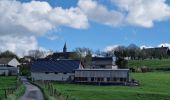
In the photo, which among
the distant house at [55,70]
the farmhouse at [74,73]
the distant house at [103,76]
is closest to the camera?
the distant house at [103,76]

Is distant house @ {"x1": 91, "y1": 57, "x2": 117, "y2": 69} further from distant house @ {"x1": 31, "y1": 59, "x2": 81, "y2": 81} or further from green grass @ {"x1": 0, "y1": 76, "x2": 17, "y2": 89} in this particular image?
green grass @ {"x1": 0, "y1": 76, "x2": 17, "y2": 89}

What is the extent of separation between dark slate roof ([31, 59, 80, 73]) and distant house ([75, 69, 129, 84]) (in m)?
6.46

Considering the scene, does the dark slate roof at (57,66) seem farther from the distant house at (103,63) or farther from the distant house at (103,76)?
the distant house at (103,63)

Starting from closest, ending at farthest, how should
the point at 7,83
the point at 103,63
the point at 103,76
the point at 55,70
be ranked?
the point at 7,83 → the point at 103,76 → the point at 55,70 → the point at 103,63

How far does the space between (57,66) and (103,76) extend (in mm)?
17151

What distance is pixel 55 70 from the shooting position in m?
104

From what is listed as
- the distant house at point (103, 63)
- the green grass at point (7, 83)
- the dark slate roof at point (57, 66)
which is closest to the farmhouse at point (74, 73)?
the dark slate roof at point (57, 66)

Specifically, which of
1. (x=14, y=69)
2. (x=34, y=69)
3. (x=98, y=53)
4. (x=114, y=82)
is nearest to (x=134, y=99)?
(x=114, y=82)

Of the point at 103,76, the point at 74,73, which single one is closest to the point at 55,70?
the point at 74,73

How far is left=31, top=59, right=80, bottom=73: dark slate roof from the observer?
101000 mm

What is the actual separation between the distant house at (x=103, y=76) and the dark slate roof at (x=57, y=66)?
6460 mm

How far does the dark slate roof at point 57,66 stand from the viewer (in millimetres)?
101000

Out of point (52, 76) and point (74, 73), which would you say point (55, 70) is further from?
point (74, 73)

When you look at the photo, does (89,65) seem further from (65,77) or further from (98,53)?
(98,53)
